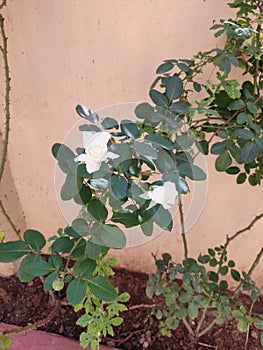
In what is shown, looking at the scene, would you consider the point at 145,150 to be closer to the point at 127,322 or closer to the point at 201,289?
the point at 201,289

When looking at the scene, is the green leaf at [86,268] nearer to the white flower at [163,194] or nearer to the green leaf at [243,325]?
the white flower at [163,194]

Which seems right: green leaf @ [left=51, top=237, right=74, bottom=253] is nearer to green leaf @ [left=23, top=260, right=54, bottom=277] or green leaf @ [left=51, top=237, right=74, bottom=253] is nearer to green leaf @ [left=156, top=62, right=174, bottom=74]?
green leaf @ [left=23, top=260, right=54, bottom=277]

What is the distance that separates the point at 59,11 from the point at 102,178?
68 cm

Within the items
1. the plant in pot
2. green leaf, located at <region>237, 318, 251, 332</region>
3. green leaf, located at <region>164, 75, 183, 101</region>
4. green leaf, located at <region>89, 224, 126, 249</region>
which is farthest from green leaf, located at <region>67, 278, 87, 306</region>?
green leaf, located at <region>237, 318, 251, 332</region>

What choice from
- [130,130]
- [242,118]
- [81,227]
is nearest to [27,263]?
[81,227]

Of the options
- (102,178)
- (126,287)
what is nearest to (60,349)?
(126,287)

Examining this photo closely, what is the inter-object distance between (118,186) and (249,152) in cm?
37

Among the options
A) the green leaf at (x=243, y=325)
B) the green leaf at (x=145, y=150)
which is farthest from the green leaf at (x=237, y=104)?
the green leaf at (x=243, y=325)

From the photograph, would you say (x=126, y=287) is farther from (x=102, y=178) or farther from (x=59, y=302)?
(x=102, y=178)

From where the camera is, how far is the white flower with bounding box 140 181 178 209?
0.69 m

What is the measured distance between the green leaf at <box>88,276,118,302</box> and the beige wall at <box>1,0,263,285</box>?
0.65 meters

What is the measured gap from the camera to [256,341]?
1.48 m

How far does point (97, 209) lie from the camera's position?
0.73 metres

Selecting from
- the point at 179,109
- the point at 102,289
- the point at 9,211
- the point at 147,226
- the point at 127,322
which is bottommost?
the point at 127,322
